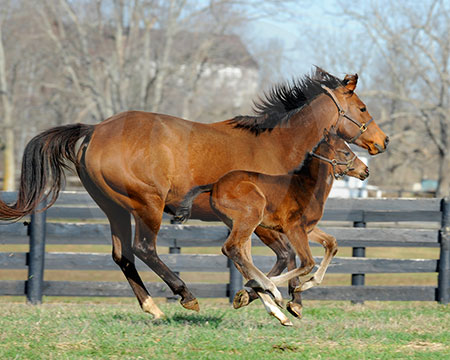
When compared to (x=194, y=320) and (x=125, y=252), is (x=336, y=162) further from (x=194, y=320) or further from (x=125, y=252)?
(x=125, y=252)

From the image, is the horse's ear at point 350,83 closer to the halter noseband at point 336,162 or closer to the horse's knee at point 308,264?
the halter noseband at point 336,162

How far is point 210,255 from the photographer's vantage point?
8477 millimetres

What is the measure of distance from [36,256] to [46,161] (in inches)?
107

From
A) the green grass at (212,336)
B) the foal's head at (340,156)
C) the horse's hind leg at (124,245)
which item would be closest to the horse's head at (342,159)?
the foal's head at (340,156)

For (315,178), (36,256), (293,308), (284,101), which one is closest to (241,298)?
(293,308)

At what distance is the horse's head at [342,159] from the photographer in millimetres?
5754

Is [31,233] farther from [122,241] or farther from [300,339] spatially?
[300,339]

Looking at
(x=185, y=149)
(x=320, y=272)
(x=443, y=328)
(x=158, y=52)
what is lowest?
(x=443, y=328)

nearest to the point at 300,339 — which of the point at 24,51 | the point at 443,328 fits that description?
the point at 443,328

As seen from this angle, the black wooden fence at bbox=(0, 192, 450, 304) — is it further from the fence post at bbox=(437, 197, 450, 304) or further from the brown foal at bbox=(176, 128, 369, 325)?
the brown foal at bbox=(176, 128, 369, 325)

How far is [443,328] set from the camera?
6.11 meters

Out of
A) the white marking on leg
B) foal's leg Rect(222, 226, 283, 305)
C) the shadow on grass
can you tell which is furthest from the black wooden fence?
foal's leg Rect(222, 226, 283, 305)

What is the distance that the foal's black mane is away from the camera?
5.80m

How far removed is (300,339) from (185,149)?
1827 mm
